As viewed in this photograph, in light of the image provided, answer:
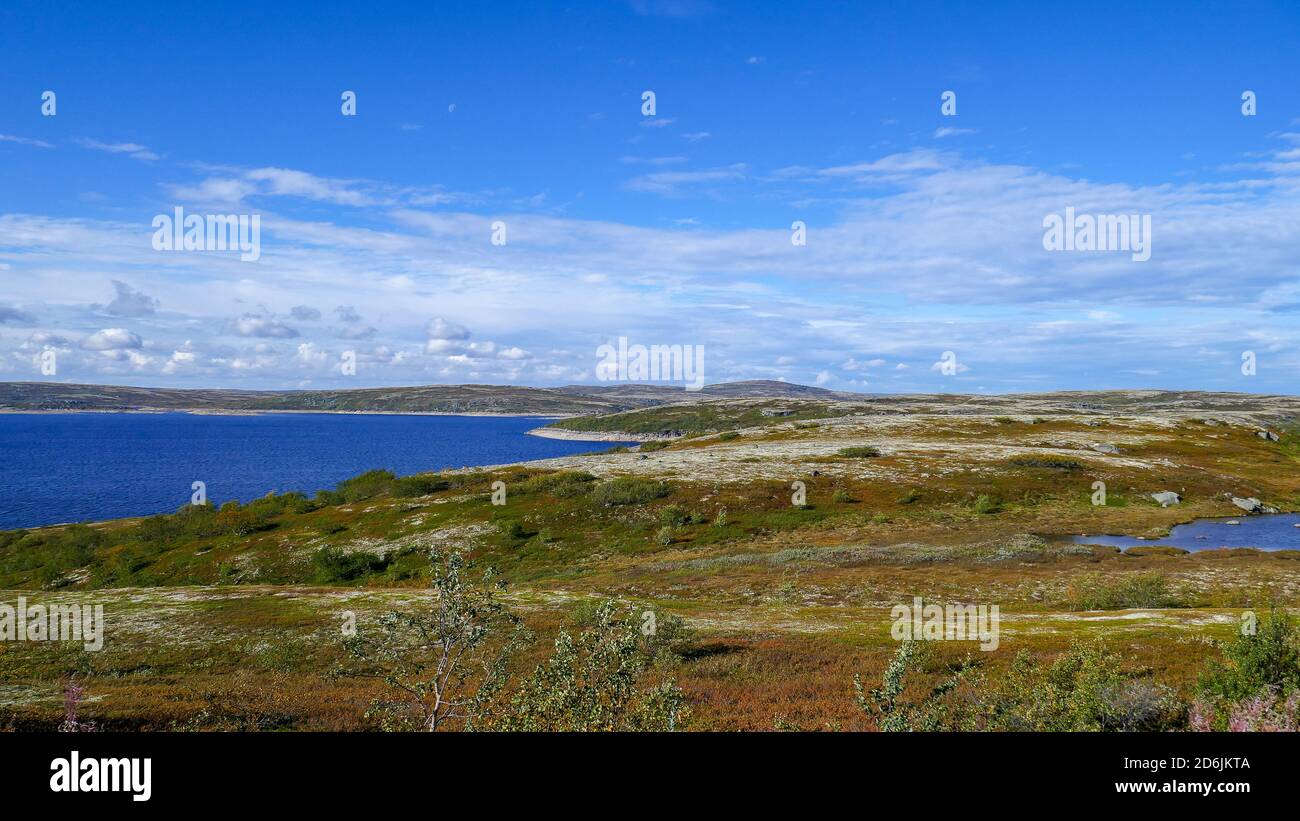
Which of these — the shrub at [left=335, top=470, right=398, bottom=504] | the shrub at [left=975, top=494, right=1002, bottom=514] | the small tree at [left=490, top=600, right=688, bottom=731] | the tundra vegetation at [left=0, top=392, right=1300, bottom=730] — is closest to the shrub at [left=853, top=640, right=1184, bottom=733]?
the tundra vegetation at [left=0, top=392, right=1300, bottom=730]

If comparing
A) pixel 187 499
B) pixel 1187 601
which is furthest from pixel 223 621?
pixel 187 499

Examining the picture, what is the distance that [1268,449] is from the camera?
122 meters

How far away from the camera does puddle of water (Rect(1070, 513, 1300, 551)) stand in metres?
61.3

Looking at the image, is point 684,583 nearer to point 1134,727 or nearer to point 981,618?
point 981,618

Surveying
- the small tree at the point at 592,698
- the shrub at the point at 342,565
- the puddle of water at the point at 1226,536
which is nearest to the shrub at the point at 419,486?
the shrub at the point at 342,565

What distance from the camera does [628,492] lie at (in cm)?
7831

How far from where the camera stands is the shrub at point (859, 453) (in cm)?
10144

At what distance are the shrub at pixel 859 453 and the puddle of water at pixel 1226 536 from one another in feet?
Answer: 125

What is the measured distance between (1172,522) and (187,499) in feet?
510

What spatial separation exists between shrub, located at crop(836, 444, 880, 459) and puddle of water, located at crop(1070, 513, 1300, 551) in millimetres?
38020

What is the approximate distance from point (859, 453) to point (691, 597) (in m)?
64.1
